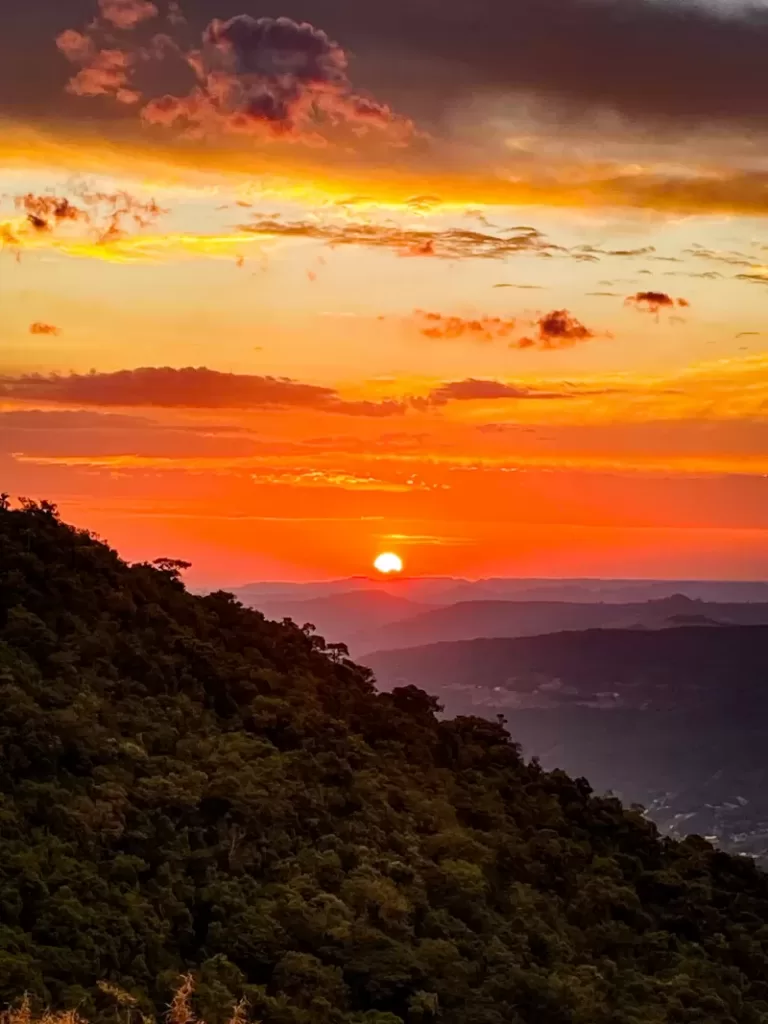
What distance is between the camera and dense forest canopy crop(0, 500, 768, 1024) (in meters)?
26.6

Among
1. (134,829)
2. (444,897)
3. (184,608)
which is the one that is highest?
(184,608)

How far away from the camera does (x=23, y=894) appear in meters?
25.2

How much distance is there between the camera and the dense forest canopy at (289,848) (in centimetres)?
2658

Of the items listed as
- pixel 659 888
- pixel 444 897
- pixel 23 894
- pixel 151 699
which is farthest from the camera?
pixel 659 888

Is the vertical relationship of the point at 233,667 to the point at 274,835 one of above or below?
above

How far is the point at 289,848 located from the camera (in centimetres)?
3134

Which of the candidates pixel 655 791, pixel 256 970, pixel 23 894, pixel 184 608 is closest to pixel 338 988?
pixel 256 970

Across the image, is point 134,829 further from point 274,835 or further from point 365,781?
point 365,781

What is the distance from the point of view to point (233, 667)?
39.1m

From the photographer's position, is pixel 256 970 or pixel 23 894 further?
pixel 256 970

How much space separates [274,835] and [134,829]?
3622mm

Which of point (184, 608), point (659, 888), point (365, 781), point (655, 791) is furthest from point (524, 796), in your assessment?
point (655, 791)

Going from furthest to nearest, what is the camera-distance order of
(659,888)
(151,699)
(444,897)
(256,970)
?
(659,888) < (151,699) < (444,897) < (256,970)

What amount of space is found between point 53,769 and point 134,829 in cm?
221
